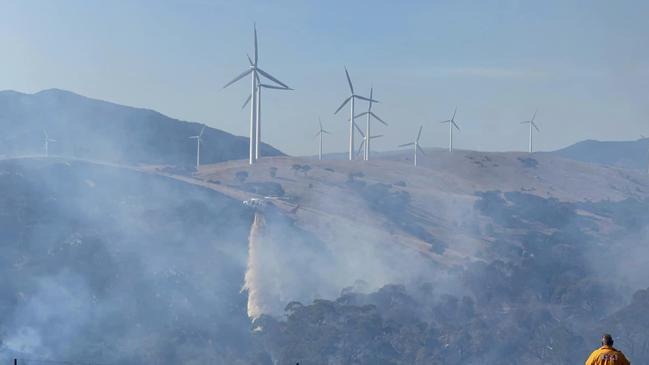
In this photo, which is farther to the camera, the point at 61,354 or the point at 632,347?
the point at 632,347

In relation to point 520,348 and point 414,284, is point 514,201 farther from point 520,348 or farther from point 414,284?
point 520,348

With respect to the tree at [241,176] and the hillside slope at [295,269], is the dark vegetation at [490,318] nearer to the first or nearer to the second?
the hillside slope at [295,269]

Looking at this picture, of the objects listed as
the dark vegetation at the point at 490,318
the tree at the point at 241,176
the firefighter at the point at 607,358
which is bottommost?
the dark vegetation at the point at 490,318

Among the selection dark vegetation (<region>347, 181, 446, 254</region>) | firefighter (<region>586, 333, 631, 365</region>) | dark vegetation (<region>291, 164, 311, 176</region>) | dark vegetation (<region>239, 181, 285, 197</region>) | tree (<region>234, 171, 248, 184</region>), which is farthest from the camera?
dark vegetation (<region>291, 164, 311, 176</region>)

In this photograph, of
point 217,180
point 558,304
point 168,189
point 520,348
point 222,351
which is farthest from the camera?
point 217,180

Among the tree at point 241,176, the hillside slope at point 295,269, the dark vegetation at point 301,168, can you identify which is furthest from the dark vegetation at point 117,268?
the dark vegetation at point 301,168

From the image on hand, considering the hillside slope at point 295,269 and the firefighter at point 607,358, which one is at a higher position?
the firefighter at point 607,358

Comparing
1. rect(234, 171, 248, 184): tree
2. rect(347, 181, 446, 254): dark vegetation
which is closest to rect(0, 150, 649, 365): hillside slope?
rect(347, 181, 446, 254): dark vegetation

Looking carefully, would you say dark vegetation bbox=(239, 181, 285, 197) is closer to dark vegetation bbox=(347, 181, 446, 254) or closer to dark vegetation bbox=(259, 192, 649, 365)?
dark vegetation bbox=(347, 181, 446, 254)

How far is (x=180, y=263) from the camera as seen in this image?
11688 centimetres

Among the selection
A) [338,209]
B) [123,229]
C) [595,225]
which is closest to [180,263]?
[123,229]

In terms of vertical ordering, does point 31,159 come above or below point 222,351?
above

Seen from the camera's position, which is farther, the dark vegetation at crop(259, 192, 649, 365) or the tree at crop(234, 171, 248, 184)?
the tree at crop(234, 171, 248, 184)

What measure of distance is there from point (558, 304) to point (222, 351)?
46976 millimetres
